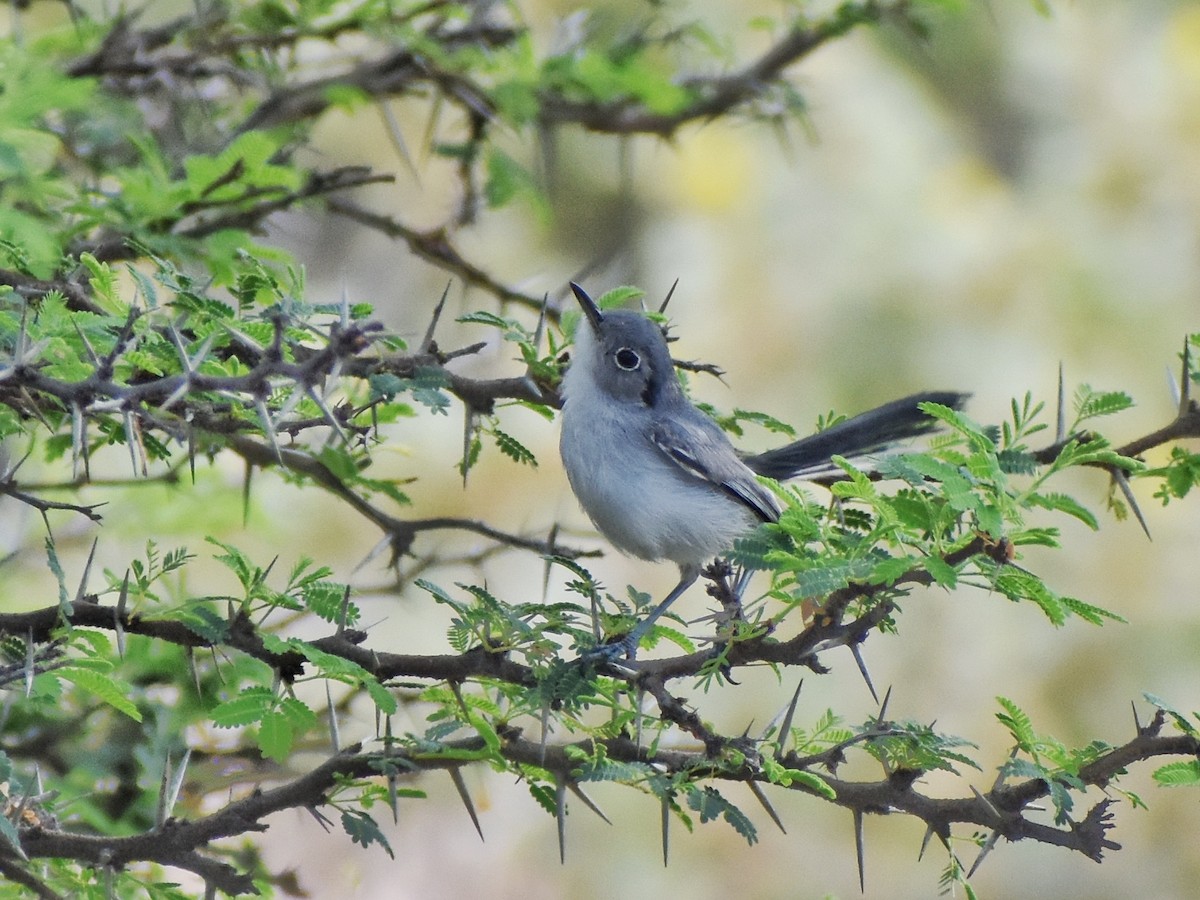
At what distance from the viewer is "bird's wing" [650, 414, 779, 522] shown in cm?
374

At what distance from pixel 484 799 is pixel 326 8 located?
2.40 metres

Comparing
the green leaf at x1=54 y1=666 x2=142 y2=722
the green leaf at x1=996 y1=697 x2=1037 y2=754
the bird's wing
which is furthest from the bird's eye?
the green leaf at x1=54 y1=666 x2=142 y2=722

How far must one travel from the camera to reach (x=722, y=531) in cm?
382

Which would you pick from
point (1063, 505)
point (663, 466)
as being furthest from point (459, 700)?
point (663, 466)

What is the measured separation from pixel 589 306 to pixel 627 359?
1.28 ft

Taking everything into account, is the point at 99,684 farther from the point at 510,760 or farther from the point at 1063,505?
the point at 1063,505

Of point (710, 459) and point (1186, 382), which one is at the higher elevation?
point (710, 459)

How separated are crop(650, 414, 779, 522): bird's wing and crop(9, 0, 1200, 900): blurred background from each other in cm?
294

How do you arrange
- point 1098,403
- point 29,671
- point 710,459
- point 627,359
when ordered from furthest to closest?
point 627,359, point 710,459, point 1098,403, point 29,671

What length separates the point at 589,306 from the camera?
3.87m

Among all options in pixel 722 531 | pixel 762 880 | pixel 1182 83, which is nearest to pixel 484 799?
pixel 722 531

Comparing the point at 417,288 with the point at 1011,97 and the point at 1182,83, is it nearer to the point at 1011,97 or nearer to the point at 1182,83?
the point at 1011,97

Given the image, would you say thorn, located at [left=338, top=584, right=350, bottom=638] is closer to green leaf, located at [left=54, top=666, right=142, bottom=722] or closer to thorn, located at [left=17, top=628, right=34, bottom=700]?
green leaf, located at [left=54, top=666, right=142, bottom=722]

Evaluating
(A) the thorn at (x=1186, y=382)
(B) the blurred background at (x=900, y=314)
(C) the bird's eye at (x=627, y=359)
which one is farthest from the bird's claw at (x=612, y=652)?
(B) the blurred background at (x=900, y=314)
